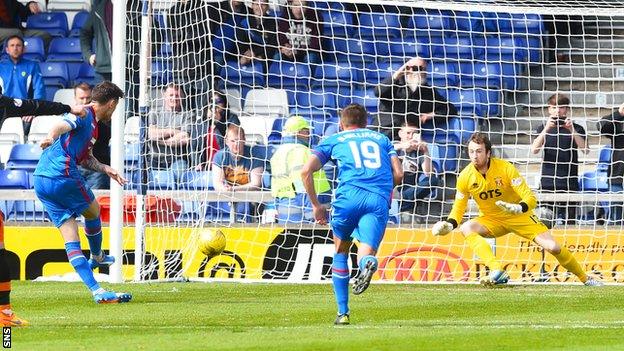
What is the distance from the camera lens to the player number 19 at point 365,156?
36.6 feet

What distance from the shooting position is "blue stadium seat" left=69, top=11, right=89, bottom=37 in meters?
23.1

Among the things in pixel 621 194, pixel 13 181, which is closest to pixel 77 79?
pixel 13 181

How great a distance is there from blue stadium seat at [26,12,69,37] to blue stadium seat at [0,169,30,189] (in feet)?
16.3

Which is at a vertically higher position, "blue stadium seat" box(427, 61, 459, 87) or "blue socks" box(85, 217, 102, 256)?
"blue stadium seat" box(427, 61, 459, 87)

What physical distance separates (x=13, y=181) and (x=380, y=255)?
213 inches

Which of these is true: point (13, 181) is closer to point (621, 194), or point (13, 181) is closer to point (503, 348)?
point (621, 194)

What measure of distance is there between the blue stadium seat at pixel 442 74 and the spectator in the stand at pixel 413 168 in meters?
1.66

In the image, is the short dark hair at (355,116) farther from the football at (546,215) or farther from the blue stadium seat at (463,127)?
the blue stadium seat at (463,127)

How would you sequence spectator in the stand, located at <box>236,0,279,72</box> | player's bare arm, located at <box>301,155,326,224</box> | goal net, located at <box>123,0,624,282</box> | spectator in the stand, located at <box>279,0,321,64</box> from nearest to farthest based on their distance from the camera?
player's bare arm, located at <box>301,155,326,224</box> < goal net, located at <box>123,0,624,282</box> < spectator in the stand, located at <box>236,0,279,72</box> < spectator in the stand, located at <box>279,0,321,64</box>

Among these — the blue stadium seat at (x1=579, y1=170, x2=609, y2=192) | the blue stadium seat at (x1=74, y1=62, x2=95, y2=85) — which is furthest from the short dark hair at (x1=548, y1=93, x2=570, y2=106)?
the blue stadium seat at (x1=74, y1=62, x2=95, y2=85)

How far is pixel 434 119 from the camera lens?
18.8 metres

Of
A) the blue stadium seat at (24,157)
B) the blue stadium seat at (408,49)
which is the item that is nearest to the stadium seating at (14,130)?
the blue stadium seat at (24,157)

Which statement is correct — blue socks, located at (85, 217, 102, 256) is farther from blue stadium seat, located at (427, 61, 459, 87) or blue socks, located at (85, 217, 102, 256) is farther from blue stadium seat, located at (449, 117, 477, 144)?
blue stadium seat, located at (427, 61, 459, 87)

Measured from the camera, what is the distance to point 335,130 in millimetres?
18891
